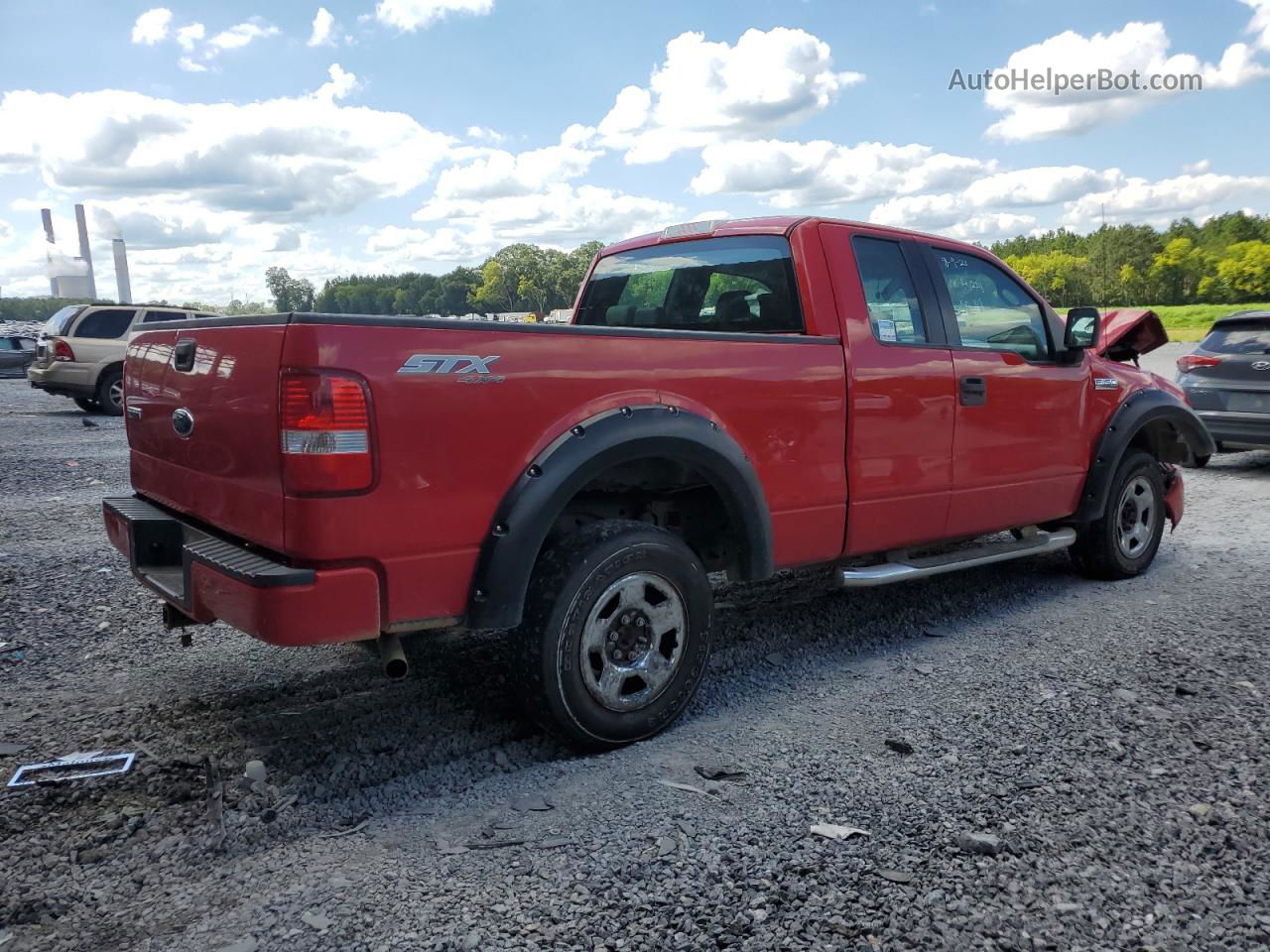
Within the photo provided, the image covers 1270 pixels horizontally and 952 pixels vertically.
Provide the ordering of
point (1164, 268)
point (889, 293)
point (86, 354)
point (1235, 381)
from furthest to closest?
point (1164, 268) < point (86, 354) < point (1235, 381) < point (889, 293)

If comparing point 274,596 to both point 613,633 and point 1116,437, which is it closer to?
point 613,633

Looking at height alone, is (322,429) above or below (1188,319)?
above

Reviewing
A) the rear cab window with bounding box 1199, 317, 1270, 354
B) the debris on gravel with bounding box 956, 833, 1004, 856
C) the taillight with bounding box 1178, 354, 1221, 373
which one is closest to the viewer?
the debris on gravel with bounding box 956, 833, 1004, 856

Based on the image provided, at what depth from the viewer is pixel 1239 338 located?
9766 millimetres

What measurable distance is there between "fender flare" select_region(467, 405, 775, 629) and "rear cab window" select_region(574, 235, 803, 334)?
81cm

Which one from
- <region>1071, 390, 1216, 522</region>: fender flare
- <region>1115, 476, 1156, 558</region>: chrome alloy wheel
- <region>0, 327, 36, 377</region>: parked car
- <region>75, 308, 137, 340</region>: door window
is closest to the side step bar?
<region>1071, 390, 1216, 522</region>: fender flare

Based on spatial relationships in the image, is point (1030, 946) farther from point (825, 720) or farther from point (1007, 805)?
point (825, 720)

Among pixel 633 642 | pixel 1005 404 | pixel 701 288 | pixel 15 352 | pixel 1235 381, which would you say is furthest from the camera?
pixel 15 352

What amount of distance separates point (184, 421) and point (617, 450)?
1.53 m

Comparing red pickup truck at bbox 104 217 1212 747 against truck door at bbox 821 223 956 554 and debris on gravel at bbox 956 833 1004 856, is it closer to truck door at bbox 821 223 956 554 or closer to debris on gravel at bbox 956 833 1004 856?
truck door at bbox 821 223 956 554

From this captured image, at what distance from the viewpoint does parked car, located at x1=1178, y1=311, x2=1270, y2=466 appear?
941 cm

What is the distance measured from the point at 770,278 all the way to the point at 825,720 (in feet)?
6.40

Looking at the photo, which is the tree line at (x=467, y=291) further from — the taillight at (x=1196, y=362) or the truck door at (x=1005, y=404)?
the taillight at (x=1196, y=362)

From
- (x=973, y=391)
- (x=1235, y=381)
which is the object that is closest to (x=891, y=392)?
(x=973, y=391)
